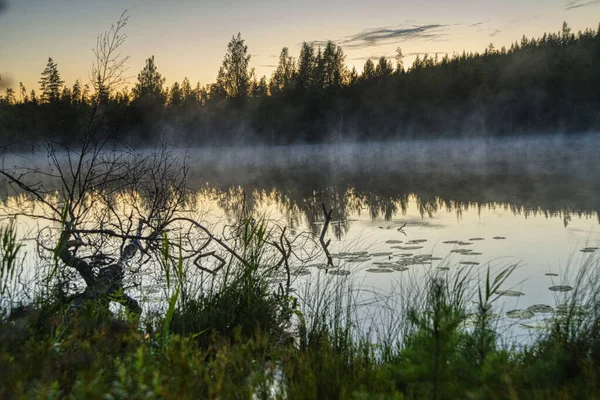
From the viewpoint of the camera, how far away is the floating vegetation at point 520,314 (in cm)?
510

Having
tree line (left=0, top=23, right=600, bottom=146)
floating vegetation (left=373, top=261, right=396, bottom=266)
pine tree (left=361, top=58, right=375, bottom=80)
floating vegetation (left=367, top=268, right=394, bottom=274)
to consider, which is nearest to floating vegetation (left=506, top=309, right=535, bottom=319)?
floating vegetation (left=367, top=268, right=394, bottom=274)

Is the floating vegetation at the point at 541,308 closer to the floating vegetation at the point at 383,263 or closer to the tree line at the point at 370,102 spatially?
the floating vegetation at the point at 383,263

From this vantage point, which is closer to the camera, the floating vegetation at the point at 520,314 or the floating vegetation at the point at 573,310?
the floating vegetation at the point at 573,310

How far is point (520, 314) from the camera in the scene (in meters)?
5.16

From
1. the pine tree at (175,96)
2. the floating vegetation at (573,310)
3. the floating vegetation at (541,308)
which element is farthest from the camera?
the pine tree at (175,96)

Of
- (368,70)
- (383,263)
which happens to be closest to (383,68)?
(368,70)

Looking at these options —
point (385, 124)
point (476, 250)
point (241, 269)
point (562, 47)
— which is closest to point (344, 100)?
point (385, 124)

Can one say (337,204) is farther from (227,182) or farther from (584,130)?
(584,130)

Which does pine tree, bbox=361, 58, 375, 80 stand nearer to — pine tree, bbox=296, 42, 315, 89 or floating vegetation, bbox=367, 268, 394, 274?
pine tree, bbox=296, 42, 315, 89

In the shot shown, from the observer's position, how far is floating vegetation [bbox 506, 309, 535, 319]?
5100 mm

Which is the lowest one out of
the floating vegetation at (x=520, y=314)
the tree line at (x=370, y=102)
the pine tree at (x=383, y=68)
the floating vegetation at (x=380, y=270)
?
the floating vegetation at (x=520, y=314)

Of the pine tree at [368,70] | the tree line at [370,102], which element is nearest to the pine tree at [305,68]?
the tree line at [370,102]

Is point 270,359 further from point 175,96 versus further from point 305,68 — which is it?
point 175,96

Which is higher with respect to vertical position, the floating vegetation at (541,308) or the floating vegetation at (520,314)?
the floating vegetation at (520,314)
